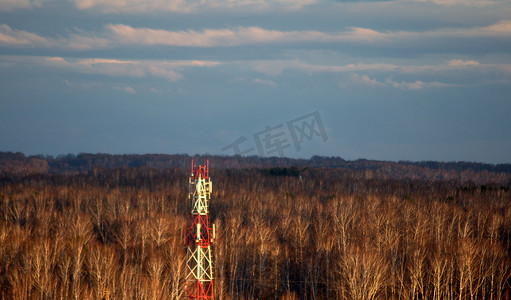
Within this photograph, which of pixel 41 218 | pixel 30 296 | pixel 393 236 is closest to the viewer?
pixel 30 296

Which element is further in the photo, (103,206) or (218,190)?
(218,190)

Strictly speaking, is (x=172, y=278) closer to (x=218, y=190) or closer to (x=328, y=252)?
(x=328, y=252)

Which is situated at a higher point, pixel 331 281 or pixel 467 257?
pixel 467 257

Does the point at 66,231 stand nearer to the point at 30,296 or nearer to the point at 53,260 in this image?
the point at 53,260

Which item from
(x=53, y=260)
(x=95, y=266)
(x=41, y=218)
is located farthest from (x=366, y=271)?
(x=41, y=218)

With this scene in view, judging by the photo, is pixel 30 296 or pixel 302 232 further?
pixel 302 232

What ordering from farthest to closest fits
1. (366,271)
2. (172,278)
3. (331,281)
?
(331,281), (172,278), (366,271)

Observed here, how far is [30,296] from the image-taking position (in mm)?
45500

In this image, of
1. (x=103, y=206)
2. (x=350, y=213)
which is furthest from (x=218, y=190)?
(x=350, y=213)

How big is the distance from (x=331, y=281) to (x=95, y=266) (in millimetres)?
23981

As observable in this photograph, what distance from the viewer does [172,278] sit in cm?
5356

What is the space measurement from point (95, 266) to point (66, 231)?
918 inches

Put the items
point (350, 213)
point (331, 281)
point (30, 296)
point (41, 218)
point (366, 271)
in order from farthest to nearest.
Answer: point (350, 213) < point (41, 218) < point (331, 281) < point (366, 271) < point (30, 296)

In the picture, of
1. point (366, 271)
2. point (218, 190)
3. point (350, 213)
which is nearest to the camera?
A: point (366, 271)
